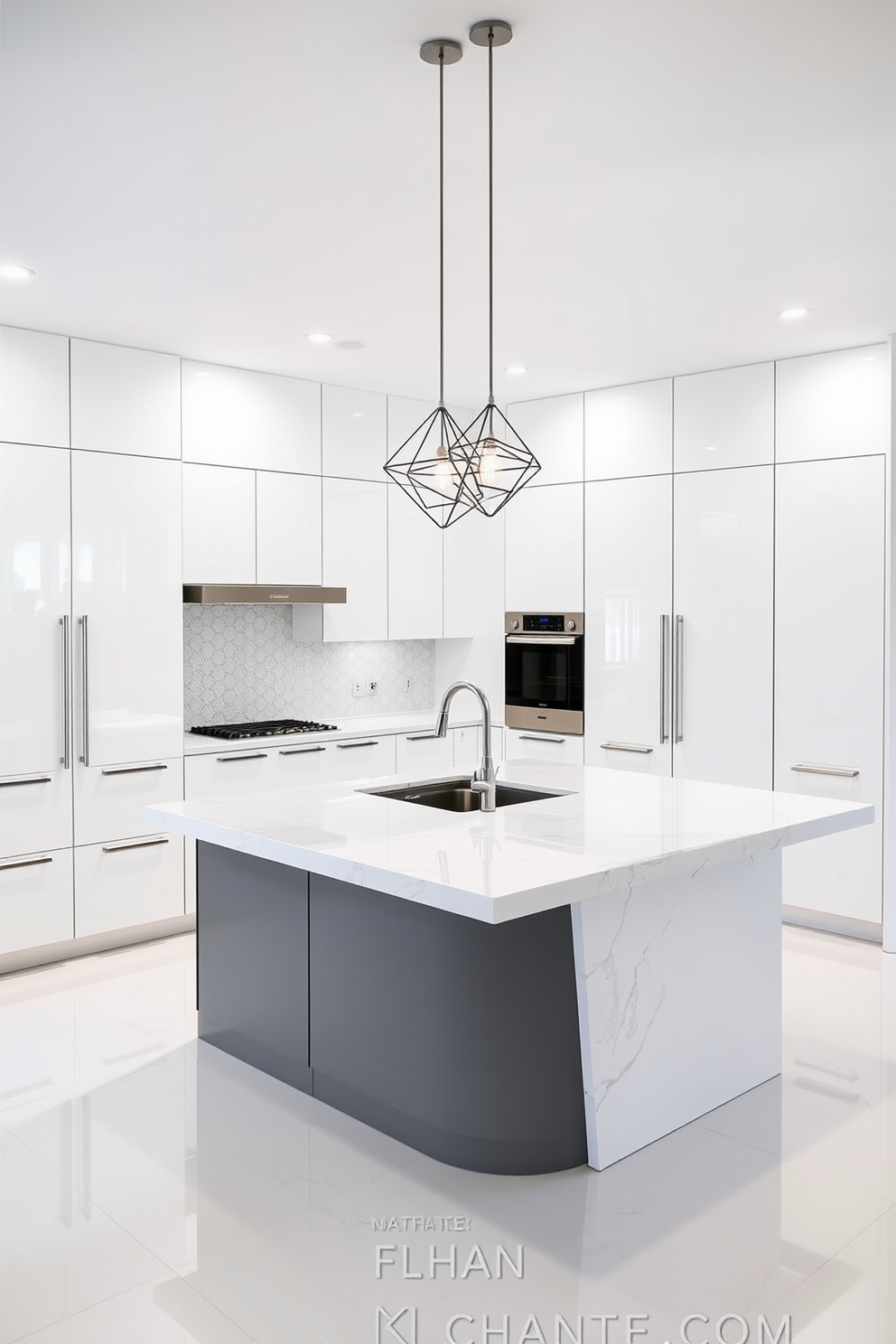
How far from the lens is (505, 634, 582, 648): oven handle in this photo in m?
5.68

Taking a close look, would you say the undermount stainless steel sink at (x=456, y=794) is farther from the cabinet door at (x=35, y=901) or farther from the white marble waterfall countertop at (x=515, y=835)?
the cabinet door at (x=35, y=901)

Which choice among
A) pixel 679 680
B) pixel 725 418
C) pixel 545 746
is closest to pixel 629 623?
pixel 679 680

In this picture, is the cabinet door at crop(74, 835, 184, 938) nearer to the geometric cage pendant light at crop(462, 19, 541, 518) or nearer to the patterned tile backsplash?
the patterned tile backsplash

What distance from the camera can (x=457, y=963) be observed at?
106 inches

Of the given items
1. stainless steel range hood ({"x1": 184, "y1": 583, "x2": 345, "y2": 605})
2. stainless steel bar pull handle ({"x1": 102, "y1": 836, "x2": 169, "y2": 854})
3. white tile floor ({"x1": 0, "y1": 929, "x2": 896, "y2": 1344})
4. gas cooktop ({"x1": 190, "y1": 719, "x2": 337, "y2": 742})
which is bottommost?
white tile floor ({"x1": 0, "y1": 929, "x2": 896, "y2": 1344})

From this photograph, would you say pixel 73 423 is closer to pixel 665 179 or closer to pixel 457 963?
pixel 665 179

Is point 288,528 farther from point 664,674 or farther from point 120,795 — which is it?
point 664,674

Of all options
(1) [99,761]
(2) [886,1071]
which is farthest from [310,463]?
(2) [886,1071]

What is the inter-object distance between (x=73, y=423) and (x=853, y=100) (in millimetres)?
3196

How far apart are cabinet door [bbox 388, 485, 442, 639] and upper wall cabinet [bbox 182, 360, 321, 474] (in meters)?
0.64

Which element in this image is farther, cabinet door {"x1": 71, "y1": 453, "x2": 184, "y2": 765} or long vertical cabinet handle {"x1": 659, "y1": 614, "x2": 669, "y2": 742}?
long vertical cabinet handle {"x1": 659, "y1": 614, "x2": 669, "y2": 742}

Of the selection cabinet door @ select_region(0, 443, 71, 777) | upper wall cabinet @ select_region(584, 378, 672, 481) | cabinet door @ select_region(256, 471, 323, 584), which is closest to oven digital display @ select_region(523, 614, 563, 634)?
upper wall cabinet @ select_region(584, 378, 672, 481)

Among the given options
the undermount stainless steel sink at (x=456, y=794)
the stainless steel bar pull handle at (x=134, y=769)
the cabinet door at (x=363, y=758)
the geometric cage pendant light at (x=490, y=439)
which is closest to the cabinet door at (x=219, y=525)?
the stainless steel bar pull handle at (x=134, y=769)

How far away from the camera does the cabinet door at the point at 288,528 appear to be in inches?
201
